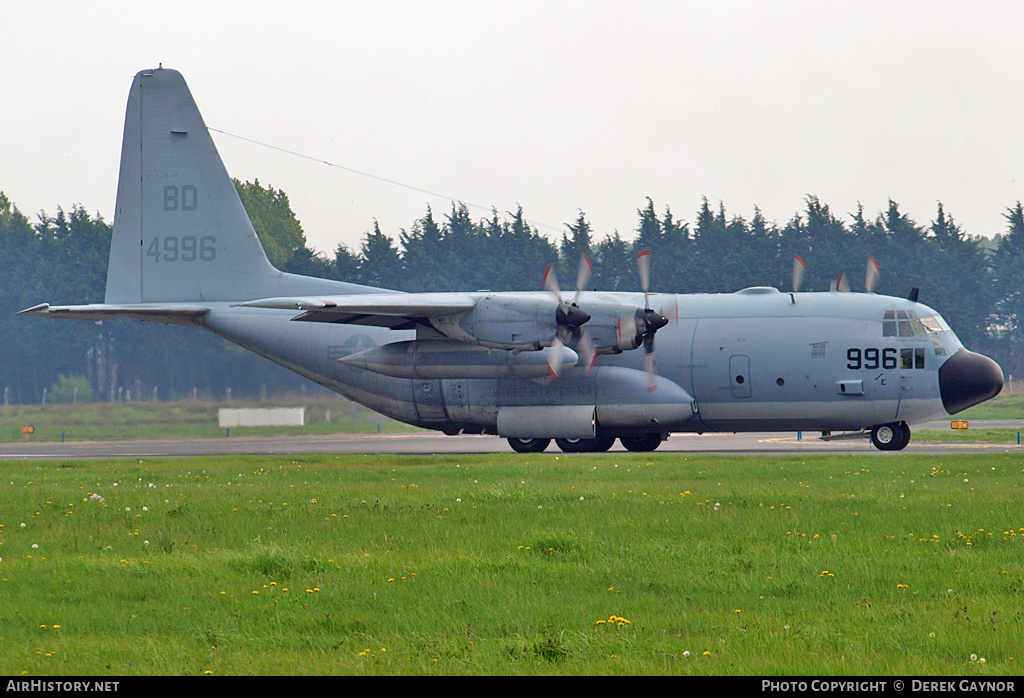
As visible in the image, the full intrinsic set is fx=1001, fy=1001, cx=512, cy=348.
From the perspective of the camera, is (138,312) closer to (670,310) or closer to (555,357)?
(555,357)

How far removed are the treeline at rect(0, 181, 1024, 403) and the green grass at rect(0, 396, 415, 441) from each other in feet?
54.7

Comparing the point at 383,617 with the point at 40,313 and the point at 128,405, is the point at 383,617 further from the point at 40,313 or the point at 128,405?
the point at 128,405

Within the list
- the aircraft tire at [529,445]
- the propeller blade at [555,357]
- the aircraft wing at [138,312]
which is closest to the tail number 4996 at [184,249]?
the aircraft wing at [138,312]

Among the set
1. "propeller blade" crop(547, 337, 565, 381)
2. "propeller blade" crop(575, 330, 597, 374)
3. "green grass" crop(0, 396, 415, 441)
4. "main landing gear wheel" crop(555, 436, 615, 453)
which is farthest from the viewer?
"green grass" crop(0, 396, 415, 441)

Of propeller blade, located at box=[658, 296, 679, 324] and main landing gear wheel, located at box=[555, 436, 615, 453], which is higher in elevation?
propeller blade, located at box=[658, 296, 679, 324]

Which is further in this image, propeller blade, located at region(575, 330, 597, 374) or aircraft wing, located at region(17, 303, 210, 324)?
aircraft wing, located at region(17, 303, 210, 324)

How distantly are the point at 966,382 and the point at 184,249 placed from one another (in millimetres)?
25761

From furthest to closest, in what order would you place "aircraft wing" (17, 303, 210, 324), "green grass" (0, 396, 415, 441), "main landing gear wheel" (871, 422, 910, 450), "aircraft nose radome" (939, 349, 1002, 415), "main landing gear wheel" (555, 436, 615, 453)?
"green grass" (0, 396, 415, 441) < "main landing gear wheel" (555, 436, 615, 453) < "aircraft wing" (17, 303, 210, 324) < "main landing gear wheel" (871, 422, 910, 450) < "aircraft nose radome" (939, 349, 1002, 415)

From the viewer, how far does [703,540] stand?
42.4 feet

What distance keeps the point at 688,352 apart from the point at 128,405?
35.6 m

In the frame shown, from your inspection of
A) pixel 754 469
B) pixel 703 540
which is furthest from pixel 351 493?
pixel 754 469

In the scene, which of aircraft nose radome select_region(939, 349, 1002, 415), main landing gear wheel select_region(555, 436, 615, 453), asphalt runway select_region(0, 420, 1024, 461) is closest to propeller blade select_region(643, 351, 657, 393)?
Answer: asphalt runway select_region(0, 420, 1024, 461)

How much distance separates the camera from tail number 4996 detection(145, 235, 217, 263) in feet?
115

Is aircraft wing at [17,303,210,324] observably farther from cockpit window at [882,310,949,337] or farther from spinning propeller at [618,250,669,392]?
cockpit window at [882,310,949,337]
